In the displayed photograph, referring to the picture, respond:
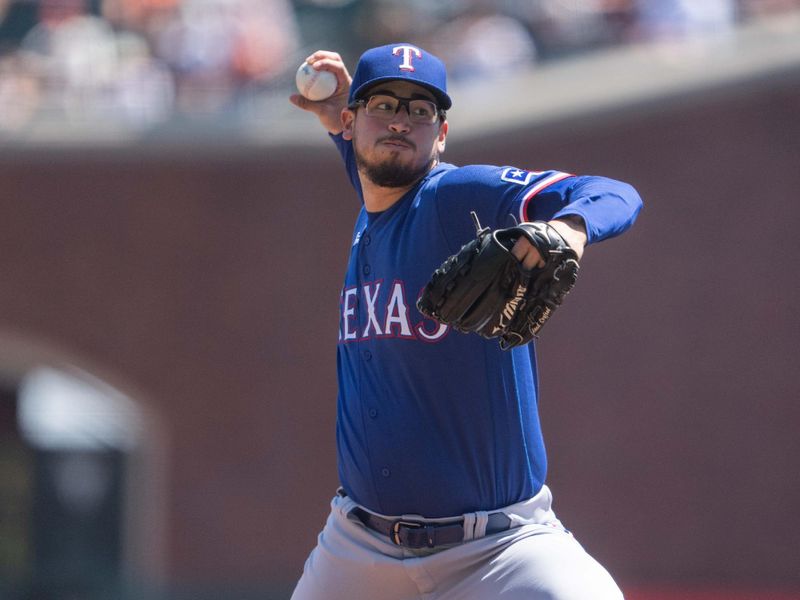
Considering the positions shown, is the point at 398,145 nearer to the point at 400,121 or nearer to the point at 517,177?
the point at 400,121

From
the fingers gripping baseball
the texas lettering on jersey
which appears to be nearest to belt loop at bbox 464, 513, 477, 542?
the texas lettering on jersey

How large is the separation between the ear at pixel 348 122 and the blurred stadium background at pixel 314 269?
646cm

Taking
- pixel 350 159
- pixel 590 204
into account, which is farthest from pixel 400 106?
pixel 590 204

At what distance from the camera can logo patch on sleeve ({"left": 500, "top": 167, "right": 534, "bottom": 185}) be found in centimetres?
332

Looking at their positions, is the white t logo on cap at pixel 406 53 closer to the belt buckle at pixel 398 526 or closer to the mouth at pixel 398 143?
the mouth at pixel 398 143

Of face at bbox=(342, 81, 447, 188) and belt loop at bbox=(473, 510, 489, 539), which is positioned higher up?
face at bbox=(342, 81, 447, 188)

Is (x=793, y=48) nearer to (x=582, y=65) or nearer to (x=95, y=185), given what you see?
(x=582, y=65)

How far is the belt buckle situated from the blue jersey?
0.09 feet

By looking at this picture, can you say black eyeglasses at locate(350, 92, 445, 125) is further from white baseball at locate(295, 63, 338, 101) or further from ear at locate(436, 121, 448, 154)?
white baseball at locate(295, 63, 338, 101)

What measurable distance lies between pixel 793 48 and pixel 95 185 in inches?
219

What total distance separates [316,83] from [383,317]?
1162 mm

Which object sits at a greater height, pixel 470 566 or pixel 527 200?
pixel 527 200

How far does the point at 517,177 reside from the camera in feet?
11.0

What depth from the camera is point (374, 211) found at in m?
3.81
